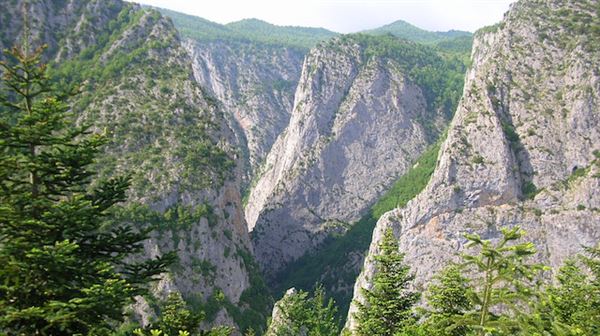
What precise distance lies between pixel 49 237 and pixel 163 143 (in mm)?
72830

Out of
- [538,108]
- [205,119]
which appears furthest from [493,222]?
[205,119]

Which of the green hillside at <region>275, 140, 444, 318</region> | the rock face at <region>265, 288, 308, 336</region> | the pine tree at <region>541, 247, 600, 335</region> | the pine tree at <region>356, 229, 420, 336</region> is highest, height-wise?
the pine tree at <region>541, 247, 600, 335</region>

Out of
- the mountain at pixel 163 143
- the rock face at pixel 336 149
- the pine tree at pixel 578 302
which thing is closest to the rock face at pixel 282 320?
the pine tree at pixel 578 302

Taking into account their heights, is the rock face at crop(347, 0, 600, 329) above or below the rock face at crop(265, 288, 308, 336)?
above

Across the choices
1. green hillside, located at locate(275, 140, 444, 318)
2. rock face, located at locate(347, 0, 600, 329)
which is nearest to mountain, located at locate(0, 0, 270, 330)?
rock face, located at locate(347, 0, 600, 329)

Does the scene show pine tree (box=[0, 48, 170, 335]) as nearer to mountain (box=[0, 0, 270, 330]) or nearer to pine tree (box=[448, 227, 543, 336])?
pine tree (box=[448, 227, 543, 336])

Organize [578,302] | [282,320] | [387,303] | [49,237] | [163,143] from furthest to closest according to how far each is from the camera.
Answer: [163,143] → [282,320] → [387,303] → [578,302] → [49,237]

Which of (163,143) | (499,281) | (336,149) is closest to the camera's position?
(499,281)

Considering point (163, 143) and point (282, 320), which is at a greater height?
point (163, 143)

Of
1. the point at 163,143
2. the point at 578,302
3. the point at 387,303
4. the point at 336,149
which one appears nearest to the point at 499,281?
the point at 578,302

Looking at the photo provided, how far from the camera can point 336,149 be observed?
147875mm

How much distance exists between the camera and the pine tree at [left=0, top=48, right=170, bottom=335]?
10.9 metres

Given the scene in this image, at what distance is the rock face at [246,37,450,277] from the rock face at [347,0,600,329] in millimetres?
50634

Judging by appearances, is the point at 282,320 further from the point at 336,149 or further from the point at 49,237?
the point at 336,149
